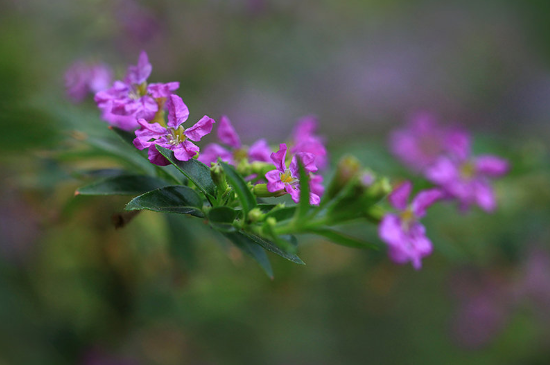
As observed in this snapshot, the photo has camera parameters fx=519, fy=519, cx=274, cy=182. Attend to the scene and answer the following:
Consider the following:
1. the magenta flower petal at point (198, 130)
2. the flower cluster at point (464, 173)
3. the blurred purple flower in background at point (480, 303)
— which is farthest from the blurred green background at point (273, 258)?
the magenta flower petal at point (198, 130)

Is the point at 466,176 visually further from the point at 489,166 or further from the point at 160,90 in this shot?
the point at 160,90

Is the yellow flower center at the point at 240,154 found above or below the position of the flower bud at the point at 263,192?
below

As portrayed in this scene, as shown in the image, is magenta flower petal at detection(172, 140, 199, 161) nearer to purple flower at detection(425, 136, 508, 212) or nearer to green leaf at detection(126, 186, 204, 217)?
green leaf at detection(126, 186, 204, 217)

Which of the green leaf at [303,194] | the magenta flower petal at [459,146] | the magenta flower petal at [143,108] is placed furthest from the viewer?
the magenta flower petal at [459,146]

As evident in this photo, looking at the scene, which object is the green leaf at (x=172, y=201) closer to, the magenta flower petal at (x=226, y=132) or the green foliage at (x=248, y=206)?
the green foliage at (x=248, y=206)

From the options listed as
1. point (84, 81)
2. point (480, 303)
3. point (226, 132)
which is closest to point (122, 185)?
point (226, 132)

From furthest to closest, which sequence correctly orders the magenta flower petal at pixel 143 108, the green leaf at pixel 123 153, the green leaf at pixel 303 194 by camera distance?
the green leaf at pixel 123 153 → the magenta flower petal at pixel 143 108 → the green leaf at pixel 303 194
